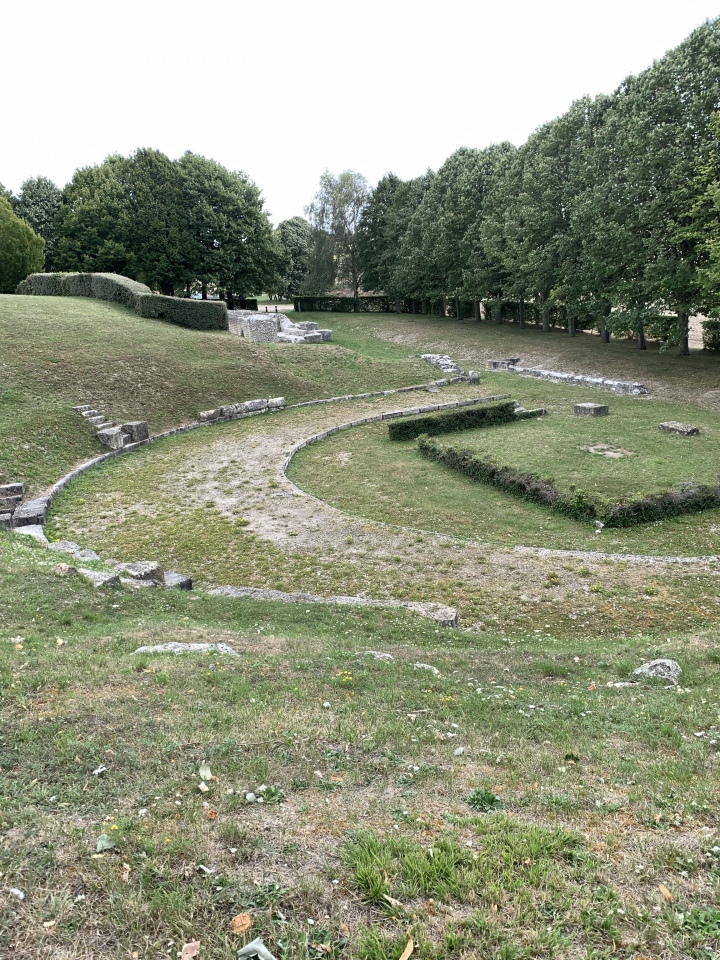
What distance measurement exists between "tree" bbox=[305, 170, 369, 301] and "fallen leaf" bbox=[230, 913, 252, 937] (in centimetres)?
6181

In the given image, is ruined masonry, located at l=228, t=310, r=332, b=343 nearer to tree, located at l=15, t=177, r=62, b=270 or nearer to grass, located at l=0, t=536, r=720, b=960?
tree, located at l=15, t=177, r=62, b=270

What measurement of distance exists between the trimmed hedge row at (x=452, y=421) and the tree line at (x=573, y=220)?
413 inches

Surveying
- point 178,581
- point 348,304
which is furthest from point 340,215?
point 178,581

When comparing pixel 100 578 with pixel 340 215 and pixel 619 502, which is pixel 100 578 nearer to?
pixel 619 502

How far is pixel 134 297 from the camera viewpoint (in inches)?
1464

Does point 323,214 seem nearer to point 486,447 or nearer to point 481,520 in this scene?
point 486,447

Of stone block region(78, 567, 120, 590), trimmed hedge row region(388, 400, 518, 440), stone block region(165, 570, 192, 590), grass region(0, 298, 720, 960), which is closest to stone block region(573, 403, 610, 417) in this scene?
trimmed hedge row region(388, 400, 518, 440)

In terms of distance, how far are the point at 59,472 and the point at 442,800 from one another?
18.5 meters

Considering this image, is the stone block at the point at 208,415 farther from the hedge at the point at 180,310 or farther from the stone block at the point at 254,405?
the hedge at the point at 180,310

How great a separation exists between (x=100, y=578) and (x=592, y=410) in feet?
69.1

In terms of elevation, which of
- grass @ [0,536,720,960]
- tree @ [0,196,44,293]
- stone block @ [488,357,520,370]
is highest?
tree @ [0,196,44,293]

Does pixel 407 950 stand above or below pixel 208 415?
below

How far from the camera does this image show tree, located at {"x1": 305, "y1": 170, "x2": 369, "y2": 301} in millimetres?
58594

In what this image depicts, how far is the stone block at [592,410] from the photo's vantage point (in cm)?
2570
